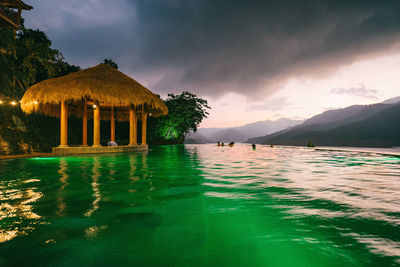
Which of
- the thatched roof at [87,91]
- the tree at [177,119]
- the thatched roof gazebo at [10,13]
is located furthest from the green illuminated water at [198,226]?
the tree at [177,119]

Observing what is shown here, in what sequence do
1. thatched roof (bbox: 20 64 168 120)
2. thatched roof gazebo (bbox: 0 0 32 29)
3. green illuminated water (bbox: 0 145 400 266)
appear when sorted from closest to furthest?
green illuminated water (bbox: 0 145 400 266) < thatched roof (bbox: 20 64 168 120) < thatched roof gazebo (bbox: 0 0 32 29)

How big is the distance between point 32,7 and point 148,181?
19.3 metres

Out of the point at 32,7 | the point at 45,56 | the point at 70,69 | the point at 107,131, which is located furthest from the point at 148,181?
the point at 70,69

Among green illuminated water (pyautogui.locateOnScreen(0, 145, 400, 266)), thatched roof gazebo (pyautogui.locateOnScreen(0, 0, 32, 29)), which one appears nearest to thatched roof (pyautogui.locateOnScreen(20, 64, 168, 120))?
thatched roof gazebo (pyautogui.locateOnScreen(0, 0, 32, 29))

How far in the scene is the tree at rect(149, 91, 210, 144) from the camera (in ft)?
90.8

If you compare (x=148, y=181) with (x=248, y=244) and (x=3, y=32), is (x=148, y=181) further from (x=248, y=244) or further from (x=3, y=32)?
(x=3, y=32)

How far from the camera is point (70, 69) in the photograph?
23.5 meters

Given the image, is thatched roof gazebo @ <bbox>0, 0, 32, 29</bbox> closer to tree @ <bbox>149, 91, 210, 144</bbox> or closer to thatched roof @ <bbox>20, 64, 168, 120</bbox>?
thatched roof @ <bbox>20, 64, 168, 120</bbox>

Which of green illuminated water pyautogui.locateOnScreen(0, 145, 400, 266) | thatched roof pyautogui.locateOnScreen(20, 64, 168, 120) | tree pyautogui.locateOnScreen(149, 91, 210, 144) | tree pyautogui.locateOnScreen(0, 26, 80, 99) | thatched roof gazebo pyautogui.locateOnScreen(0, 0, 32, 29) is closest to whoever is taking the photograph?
green illuminated water pyautogui.locateOnScreen(0, 145, 400, 266)

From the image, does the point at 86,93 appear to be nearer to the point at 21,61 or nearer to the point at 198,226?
the point at 21,61

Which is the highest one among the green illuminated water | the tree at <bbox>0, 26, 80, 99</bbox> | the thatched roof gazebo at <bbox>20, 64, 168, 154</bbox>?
the tree at <bbox>0, 26, 80, 99</bbox>

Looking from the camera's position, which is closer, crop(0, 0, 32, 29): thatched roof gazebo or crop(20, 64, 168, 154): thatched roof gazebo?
crop(20, 64, 168, 154): thatched roof gazebo

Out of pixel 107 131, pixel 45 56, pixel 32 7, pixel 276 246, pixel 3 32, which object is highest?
pixel 32 7

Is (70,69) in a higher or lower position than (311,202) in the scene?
higher
